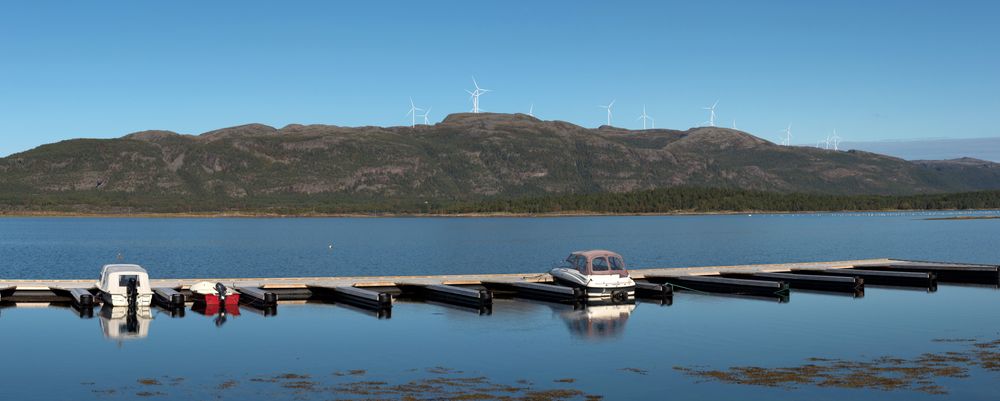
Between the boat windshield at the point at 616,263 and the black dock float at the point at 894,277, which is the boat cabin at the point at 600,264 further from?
the black dock float at the point at 894,277

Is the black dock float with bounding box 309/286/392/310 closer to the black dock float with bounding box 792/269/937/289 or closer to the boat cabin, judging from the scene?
the boat cabin

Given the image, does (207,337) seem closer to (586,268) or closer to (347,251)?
(586,268)

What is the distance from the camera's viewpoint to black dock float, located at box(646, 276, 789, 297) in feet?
189

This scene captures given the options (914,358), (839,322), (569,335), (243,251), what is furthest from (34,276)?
(914,358)

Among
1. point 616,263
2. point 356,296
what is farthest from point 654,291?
point 356,296

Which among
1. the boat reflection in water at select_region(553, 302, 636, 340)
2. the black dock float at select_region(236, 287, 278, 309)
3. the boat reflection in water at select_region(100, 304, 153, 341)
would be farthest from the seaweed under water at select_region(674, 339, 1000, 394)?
the black dock float at select_region(236, 287, 278, 309)

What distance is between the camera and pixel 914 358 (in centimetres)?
3581

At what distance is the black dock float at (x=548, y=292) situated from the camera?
53969 millimetres

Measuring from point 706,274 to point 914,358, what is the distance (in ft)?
102

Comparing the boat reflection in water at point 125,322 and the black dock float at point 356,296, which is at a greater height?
the black dock float at point 356,296

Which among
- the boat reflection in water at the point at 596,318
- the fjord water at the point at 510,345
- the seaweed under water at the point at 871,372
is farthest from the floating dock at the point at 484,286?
the seaweed under water at the point at 871,372

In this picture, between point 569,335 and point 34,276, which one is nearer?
point 569,335

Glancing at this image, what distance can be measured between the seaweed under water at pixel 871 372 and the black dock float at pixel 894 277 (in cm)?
2761

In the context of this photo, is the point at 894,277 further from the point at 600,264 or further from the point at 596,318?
the point at 596,318
